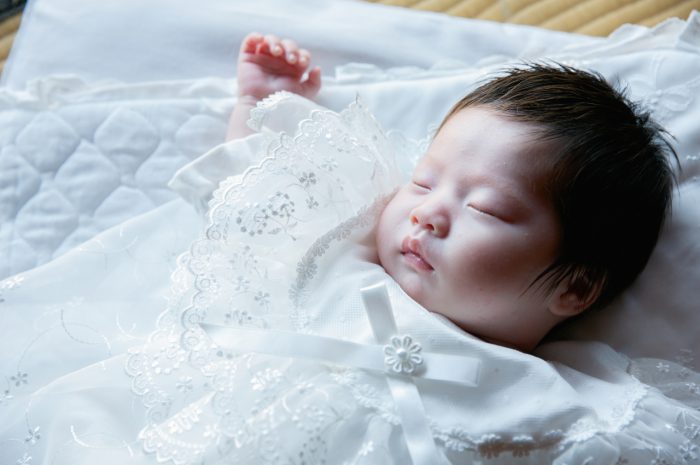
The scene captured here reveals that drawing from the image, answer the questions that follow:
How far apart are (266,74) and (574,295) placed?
2.12 ft

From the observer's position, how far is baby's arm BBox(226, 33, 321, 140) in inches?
53.5

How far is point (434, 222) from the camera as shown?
1072mm

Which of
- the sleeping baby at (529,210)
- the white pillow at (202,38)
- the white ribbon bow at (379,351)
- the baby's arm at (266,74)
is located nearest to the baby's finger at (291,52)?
the baby's arm at (266,74)

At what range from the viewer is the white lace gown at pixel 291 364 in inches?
39.2

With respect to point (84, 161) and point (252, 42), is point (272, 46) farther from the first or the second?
point (84, 161)

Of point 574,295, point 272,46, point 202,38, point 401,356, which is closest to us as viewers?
point 401,356

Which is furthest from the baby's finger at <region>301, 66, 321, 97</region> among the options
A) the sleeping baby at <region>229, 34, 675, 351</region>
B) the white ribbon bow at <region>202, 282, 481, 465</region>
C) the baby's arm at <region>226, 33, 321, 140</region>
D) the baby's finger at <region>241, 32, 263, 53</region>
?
the white ribbon bow at <region>202, 282, 481, 465</region>

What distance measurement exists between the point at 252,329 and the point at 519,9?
0.94m

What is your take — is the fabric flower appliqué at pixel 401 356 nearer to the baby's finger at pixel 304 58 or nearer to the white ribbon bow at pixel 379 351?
the white ribbon bow at pixel 379 351

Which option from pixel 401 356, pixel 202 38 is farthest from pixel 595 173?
pixel 202 38

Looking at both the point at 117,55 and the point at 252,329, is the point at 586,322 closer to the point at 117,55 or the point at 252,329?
the point at 252,329

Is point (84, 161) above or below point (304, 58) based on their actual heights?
below

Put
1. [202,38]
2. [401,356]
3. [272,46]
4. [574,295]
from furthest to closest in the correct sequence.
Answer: [202,38], [272,46], [574,295], [401,356]

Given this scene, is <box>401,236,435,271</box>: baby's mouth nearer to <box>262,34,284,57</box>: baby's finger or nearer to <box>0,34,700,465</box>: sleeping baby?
<box>0,34,700,465</box>: sleeping baby
